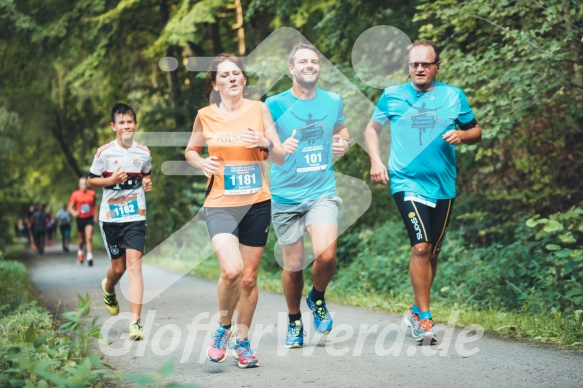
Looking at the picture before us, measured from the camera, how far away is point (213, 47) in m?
22.6

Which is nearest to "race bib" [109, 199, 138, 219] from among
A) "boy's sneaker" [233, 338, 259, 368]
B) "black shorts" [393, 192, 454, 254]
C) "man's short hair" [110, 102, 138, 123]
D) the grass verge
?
"man's short hair" [110, 102, 138, 123]

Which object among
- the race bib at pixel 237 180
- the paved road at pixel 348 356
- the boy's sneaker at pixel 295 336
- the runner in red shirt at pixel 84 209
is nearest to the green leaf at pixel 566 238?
the paved road at pixel 348 356

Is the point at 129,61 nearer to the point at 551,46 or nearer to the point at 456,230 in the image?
the point at 456,230

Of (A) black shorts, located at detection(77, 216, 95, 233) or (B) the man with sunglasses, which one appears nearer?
(B) the man with sunglasses

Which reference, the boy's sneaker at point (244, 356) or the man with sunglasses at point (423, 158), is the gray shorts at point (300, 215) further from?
the boy's sneaker at point (244, 356)

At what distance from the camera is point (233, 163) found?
5.91m

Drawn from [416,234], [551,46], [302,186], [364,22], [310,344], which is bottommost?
[310,344]

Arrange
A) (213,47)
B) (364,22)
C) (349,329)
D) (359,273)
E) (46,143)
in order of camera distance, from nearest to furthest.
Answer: (349,329), (359,273), (364,22), (213,47), (46,143)

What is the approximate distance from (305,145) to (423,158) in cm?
98

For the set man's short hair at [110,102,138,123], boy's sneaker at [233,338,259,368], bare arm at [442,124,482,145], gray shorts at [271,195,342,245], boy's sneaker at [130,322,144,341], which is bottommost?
boy's sneaker at [130,322,144,341]

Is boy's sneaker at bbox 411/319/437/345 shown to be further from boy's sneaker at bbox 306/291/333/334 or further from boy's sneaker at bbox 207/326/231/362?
boy's sneaker at bbox 207/326/231/362

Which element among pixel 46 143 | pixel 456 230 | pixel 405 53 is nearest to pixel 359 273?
pixel 456 230

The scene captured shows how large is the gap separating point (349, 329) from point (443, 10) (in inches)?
160

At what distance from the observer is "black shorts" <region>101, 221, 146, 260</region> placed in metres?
7.84
